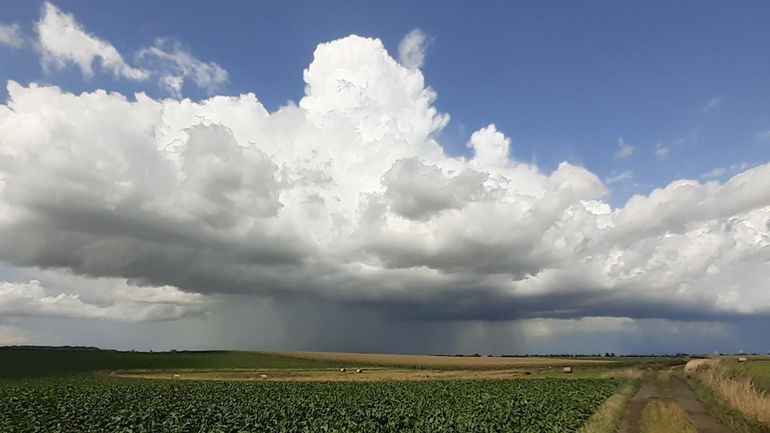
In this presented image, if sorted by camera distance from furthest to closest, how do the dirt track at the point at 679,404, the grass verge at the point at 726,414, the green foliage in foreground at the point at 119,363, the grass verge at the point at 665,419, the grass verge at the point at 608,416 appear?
the green foliage in foreground at the point at 119,363
the dirt track at the point at 679,404
the grass verge at the point at 665,419
the grass verge at the point at 726,414
the grass verge at the point at 608,416

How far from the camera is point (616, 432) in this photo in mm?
32875

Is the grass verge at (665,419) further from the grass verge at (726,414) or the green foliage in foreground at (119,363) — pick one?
the green foliage in foreground at (119,363)

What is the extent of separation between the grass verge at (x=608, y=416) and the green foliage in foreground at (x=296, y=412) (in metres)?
0.86

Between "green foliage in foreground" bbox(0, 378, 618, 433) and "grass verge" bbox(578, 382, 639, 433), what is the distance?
0.86 metres

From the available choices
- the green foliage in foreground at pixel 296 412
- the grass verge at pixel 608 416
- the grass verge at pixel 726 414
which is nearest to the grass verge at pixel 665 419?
the grass verge at pixel 608 416

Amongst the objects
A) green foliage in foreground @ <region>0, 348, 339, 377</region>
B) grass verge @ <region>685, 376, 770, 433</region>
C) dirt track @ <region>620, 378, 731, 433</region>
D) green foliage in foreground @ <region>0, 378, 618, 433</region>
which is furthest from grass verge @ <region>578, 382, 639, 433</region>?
green foliage in foreground @ <region>0, 348, 339, 377</region>

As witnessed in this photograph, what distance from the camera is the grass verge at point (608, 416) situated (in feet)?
107

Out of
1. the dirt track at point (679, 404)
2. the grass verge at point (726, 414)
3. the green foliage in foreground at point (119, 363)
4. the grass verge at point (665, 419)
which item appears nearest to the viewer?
the grass verge at point (726, 414)

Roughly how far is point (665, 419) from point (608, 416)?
427cm

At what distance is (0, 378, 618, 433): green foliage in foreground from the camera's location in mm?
32906

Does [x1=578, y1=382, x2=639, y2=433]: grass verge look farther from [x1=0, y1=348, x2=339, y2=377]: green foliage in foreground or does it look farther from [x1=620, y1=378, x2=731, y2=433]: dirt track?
[x1=0, y1=348, x2=339, y2=377]: green foliage in foreground

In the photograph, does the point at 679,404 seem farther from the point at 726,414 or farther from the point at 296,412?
the point at 296,412

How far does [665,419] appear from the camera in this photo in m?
38.2

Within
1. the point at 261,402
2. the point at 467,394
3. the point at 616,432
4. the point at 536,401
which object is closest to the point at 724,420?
the point at 616,432
